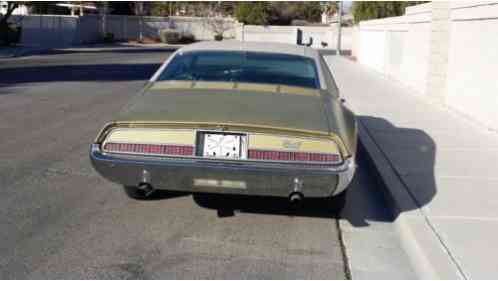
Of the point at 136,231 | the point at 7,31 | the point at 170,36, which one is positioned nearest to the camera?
the point at 136,231

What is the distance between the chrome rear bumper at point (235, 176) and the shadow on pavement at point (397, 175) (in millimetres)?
1112

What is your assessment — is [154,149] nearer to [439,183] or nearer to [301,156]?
[301,156]

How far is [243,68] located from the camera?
6.66 metres

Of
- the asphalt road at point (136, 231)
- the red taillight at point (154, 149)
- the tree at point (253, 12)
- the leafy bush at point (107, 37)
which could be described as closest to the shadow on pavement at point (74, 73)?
the asphalt road at point (136, 231)

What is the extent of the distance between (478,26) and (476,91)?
1285 millimetres

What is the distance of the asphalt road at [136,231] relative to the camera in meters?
4.81

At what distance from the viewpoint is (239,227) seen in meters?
5.86

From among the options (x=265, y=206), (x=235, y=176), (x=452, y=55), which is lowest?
(x=265, y=206)

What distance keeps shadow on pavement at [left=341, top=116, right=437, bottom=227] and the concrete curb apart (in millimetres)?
31

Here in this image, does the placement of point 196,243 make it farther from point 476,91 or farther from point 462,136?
point 476,91

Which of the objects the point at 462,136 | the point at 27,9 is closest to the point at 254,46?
the point at 462,136

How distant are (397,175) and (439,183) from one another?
514 mm

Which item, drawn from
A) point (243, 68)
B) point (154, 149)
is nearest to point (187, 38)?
point (243, 68)

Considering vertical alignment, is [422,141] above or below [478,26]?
below
